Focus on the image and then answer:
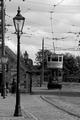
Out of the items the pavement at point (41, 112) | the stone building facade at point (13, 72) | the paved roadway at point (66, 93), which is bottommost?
the pavement at point (41, 112)

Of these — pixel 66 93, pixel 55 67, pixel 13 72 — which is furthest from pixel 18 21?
pixel 55 67

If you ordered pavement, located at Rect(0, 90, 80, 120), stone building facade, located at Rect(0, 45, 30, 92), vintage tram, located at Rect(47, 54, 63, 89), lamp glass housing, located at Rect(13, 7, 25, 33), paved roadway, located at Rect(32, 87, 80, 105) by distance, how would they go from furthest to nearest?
vintage tram, located at Rect(47, 54, 63, 89)
stone building facade, located at Rect(0, 45, 30, 92)
paved roadway, located at Rect(32, 87, 80, 105)
pavement, located at Rect(0, 90, 80, 120)
lamp glass housing, located at Rect(13, 7, 25, 33)

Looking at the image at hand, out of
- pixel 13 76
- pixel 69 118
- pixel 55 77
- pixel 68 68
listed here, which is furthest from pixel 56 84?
pixel 68 68

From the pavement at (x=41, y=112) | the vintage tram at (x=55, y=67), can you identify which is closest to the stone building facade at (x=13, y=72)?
the vintage tram at (x=55, y=67)

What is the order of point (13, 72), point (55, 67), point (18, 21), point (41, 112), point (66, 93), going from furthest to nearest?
point (55, 67) → point (66, 93) → point (13, 72) → point (41, 112) → point (18, 21)

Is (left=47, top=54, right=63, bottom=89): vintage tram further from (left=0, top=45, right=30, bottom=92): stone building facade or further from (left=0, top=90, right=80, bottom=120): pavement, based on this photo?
(left=0, top=90, right=80, bottom=120): pavement

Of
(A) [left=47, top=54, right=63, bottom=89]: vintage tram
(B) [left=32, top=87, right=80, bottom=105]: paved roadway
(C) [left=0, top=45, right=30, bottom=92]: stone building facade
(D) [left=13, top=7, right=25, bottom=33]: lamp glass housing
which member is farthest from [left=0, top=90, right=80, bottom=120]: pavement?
(A) [left=47, top=54, right=63, bottom=89]: vintage tram

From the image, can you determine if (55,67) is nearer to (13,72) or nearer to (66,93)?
(66,93)

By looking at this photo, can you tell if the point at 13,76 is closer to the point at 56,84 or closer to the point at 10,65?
the point at 10,65

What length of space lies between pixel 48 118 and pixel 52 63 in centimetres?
3496

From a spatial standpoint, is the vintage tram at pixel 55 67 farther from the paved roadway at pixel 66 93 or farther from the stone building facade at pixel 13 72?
the stone building facade at pixel 13 72

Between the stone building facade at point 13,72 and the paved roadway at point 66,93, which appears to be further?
the stone building facade at point 13,72

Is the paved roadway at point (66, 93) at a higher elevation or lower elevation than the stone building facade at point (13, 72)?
lower

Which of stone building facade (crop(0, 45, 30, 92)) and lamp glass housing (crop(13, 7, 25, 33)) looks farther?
A: stone building facade (crop(0, 45, 30, 92))
